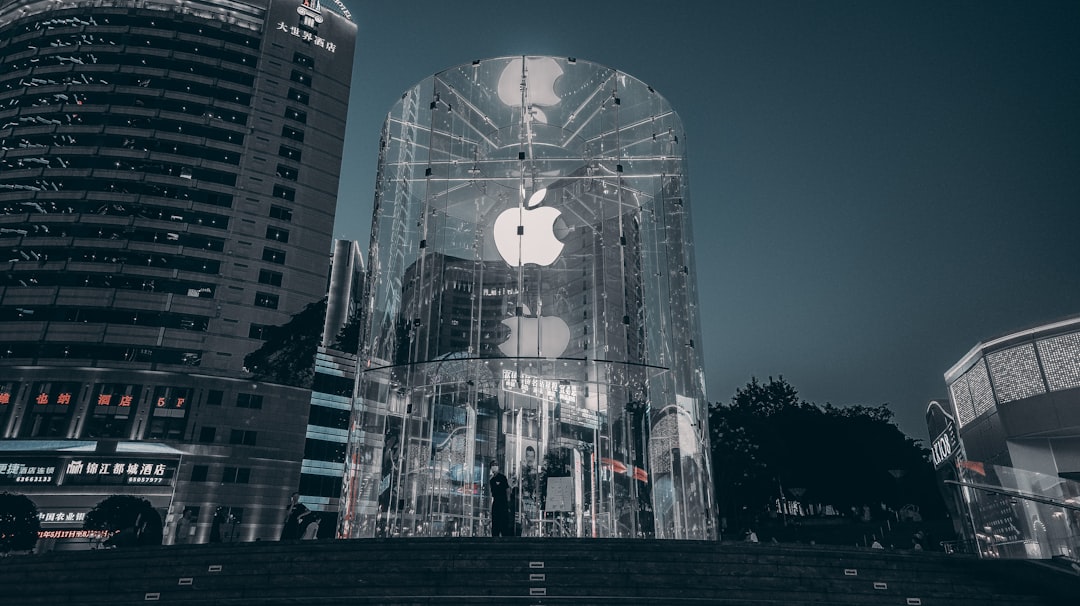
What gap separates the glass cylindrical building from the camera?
53.5 ft

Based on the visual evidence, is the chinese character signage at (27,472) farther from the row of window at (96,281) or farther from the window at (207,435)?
the row of window at (96,281)

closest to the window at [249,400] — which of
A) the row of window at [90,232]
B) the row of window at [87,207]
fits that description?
the row of window at [90,232]

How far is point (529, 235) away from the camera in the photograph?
18531 mm

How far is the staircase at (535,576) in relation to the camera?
400 inches

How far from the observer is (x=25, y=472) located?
40.2 metres

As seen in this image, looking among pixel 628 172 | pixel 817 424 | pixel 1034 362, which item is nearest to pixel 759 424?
pixel 817 424

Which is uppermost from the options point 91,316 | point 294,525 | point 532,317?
point 91,316

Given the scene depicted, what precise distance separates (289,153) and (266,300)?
13871 millimetres

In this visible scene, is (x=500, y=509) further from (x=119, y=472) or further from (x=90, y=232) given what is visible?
(x=90, y=232)

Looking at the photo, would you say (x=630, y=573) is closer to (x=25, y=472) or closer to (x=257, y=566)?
(x=257, y=566)

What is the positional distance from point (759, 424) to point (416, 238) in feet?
110

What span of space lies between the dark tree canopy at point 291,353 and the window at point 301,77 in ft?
70.9

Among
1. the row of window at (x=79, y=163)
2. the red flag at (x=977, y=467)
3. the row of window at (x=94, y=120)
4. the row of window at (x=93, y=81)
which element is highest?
the row of window at (x=93, y=81)

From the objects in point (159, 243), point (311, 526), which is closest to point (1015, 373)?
point (311, 526)
